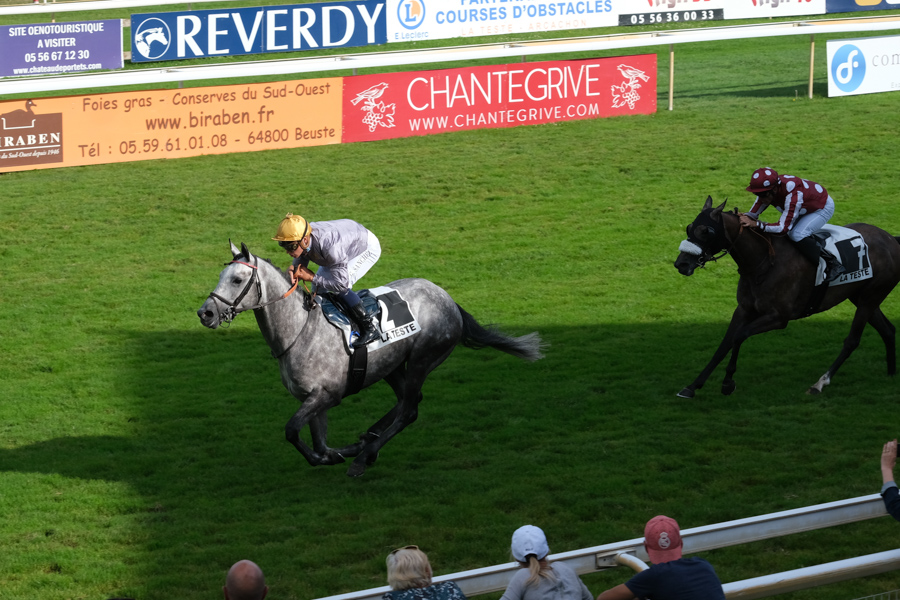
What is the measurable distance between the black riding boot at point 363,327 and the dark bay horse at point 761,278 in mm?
3142

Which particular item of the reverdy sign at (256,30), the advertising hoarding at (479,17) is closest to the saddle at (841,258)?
the reverdy sign at (256,30)

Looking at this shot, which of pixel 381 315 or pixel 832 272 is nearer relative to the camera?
pixel 381 315

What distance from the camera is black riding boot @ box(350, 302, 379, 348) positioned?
8.59m

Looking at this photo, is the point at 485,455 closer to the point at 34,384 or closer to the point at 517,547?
the point at 517,547

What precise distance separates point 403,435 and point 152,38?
74.8 feet

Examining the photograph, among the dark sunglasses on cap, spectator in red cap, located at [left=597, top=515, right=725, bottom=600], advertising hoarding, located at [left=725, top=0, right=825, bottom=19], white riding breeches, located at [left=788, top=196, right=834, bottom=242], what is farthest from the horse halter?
advertising hoarding, located at [left=725, top=0, right=825, bottom=19]

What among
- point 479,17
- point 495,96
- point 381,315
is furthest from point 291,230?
point 479,17

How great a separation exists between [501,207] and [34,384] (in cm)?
894

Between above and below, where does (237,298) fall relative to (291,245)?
below

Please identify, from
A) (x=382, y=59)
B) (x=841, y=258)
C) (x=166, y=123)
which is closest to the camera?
(x=841, y=258)

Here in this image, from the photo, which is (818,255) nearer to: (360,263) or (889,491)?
(360,263)

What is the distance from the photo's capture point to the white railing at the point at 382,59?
850 inches

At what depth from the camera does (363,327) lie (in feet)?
28.3

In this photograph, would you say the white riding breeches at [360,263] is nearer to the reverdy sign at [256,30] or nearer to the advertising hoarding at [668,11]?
the reverdy sign at [256,30]
